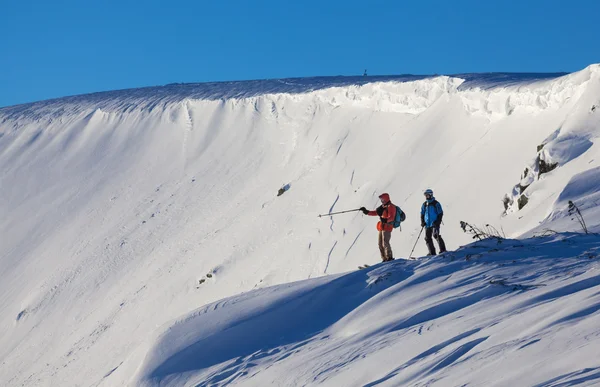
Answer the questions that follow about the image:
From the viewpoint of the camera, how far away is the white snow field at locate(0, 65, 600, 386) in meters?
6.82

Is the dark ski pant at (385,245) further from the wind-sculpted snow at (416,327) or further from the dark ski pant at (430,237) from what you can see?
the wind-sculpted snow at (416,327)

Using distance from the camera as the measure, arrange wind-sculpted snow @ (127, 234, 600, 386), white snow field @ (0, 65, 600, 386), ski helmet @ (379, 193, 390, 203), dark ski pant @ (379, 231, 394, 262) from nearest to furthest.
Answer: wind-sculpted snow @ (127, 234, 600, 386) → white snow field @ (0, 65, 600, 386) → ski helmet @ (379, 193, 390, 203) → dark ski pant @ (379, 231, 394, 262)

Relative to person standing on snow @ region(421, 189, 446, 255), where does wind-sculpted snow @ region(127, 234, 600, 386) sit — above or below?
below

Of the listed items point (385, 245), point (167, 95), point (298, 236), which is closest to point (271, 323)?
point (385, 245)

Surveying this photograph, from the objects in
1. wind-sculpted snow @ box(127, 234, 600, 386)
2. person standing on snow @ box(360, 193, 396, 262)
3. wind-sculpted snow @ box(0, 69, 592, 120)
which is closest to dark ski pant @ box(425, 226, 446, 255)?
person standing on snow @ box(360, 193, 396, 262)

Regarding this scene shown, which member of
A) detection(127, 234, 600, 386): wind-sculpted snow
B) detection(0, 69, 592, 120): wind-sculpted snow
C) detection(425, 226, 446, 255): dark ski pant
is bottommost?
detection(127, 234, 600, 386): wind-sculpted snow

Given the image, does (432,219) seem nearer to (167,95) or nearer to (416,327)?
(416,327)

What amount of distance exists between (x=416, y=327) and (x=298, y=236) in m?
12.1

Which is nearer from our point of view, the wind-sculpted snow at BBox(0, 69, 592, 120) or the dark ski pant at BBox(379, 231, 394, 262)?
the dark ski pant at BBox(379, 231, 394, 262)

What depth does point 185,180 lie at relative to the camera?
83.7 feet

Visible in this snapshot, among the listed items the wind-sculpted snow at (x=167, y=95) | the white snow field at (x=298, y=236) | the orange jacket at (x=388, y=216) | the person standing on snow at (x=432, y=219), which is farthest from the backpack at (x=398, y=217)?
the wind-sculpted snow at (x=167, y=95)

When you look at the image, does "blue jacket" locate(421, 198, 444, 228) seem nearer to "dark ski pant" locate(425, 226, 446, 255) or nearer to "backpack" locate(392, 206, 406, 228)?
"dark ski pant" locate(425, 226, 446, 255)

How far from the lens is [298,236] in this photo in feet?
62.4

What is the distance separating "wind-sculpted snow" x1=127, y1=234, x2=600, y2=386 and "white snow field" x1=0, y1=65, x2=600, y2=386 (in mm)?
25
